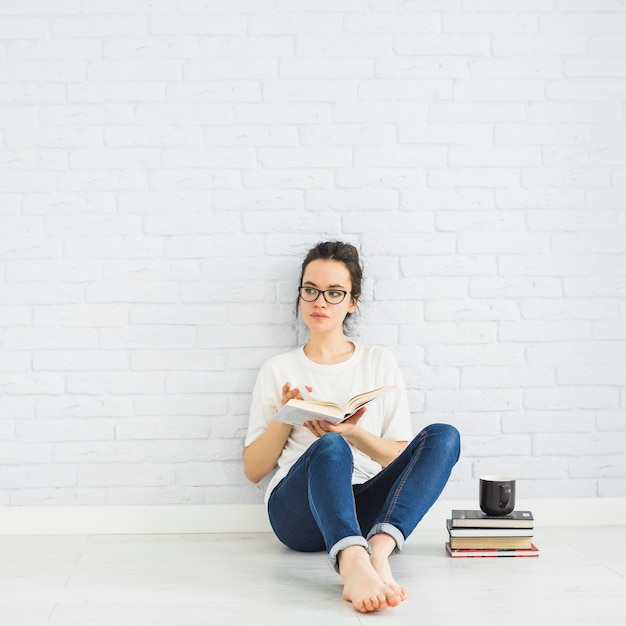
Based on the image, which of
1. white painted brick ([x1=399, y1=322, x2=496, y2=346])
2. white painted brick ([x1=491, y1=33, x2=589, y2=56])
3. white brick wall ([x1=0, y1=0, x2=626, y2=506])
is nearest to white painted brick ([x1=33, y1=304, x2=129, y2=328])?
white brick wall ([x1=0, y1=0, x2=626, y2=506])

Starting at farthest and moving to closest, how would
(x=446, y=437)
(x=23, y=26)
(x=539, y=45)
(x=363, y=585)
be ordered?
1. (x=539, y=45)
2. (x=23, y=26)
3. (x=446, y=437)
4. (x=363, y=585)

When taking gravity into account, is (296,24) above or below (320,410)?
above

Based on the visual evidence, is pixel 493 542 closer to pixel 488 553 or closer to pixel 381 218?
pixel 488 553

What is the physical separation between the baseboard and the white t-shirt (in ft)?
0.86

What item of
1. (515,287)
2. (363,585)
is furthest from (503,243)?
(363,585)

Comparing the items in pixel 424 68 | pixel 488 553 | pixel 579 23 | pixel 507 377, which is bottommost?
pixel 488 553

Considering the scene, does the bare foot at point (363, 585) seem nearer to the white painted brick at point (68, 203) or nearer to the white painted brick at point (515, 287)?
the white painted brick at point (515, 287)

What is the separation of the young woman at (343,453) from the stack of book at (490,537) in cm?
21

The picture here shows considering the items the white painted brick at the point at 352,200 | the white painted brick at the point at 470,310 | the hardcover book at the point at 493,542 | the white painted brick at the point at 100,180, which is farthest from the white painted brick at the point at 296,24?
the hardcover book at the point at 493,542

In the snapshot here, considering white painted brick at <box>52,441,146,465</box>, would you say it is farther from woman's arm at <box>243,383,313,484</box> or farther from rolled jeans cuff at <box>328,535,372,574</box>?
rolled jeans cuff at <box>328,535,372,574</box>

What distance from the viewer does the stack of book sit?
93.4 inches

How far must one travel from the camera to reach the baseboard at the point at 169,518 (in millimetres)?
2652

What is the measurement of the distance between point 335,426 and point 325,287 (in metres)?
0.46

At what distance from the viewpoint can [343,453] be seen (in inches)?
85.7
